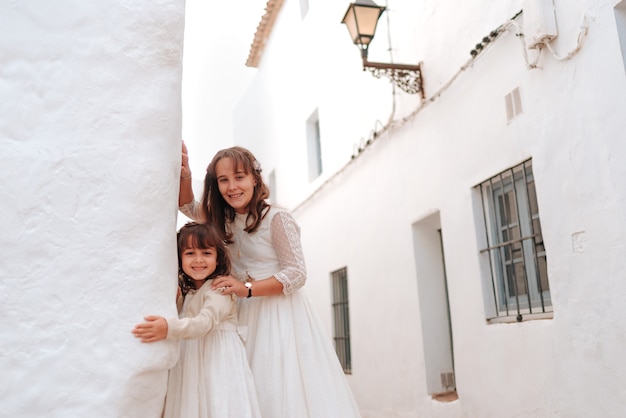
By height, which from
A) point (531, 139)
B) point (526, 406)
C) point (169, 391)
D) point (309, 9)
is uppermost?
point (309, 9)

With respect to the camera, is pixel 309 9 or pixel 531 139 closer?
pixel 531 139

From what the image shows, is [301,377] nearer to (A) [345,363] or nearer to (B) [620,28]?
(B) [620,28]

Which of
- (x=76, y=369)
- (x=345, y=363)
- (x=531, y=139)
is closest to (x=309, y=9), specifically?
(x=345, y=363)

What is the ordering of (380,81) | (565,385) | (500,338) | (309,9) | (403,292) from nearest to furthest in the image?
(565,385) → (500,338) → (403,292) → (380,81) → (309,9)

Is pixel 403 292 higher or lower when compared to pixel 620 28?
lower

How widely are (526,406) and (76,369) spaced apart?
3.31m

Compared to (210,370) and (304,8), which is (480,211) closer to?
(210,370)

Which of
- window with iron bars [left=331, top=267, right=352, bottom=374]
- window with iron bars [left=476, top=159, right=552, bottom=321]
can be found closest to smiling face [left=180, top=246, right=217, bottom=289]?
window with iron bars [left=476, top=159, right=552, bottom=321]

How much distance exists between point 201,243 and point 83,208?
0.65 meters

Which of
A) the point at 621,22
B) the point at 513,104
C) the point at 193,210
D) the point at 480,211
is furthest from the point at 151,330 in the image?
the point at 480,211

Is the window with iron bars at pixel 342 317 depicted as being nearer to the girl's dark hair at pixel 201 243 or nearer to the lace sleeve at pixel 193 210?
the lace sleeve at pixel 193 210

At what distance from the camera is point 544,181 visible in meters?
4.01

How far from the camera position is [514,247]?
4.57 metres

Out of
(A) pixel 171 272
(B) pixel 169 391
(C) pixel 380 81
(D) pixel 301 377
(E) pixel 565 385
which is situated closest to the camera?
(A) pixel 171 272
